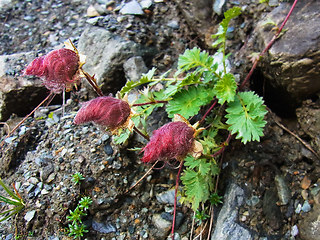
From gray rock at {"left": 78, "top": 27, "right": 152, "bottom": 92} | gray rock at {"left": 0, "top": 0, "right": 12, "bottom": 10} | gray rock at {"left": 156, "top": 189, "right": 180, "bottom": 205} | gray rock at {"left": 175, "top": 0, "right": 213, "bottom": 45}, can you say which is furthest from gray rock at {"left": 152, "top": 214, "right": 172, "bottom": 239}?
gray rock at {"left": 0, "top": 0, "right": 12, "bottom": 10}

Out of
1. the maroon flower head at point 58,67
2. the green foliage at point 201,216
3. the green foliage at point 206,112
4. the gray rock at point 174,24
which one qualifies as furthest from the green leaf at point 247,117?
the gray rock at point 174,24

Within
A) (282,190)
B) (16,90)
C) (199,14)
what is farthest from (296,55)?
(16,90)

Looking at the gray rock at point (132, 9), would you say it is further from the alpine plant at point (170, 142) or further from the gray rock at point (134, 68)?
the alpine plant at point (170, 142)

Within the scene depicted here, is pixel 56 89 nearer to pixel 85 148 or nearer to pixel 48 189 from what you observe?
pixel 85 148

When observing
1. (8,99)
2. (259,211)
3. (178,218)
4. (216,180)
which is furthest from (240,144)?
(8,99)

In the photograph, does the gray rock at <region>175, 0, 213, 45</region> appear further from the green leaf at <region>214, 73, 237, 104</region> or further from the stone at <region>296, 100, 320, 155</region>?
the stone at <region>296, 100, 320, 155</region>

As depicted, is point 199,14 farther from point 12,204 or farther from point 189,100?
point 12,204
